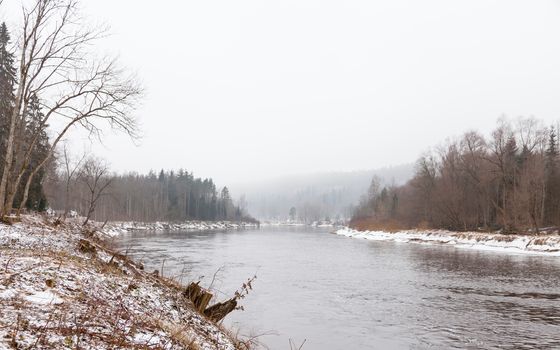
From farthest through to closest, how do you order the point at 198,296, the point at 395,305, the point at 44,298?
the point at 395,305
the point at 198,296
the point at 44,298

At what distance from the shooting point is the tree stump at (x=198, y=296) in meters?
10.2

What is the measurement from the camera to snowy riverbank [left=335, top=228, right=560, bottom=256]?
3900 cm

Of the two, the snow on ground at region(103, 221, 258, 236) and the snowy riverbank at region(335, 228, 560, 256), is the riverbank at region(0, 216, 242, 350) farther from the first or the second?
the snow on ground at region(103, 221, 258, 236)

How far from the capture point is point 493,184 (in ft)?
216

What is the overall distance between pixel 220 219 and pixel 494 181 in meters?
109

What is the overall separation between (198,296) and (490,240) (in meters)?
44.6

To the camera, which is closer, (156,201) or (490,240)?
(490,240)

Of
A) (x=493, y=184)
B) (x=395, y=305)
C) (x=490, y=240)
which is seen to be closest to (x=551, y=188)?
(x=493, y=184)

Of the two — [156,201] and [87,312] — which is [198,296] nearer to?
[87,312]

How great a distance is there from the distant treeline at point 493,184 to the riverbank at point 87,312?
51.3m

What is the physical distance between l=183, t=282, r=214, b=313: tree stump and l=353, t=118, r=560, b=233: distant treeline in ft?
Answer: 162

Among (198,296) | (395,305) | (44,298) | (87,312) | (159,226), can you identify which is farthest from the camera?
(159,226)

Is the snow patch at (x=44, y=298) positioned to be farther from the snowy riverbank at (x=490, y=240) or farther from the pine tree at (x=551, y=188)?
the pine tree at (x=551, y=188)

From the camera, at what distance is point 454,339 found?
11.2 m
